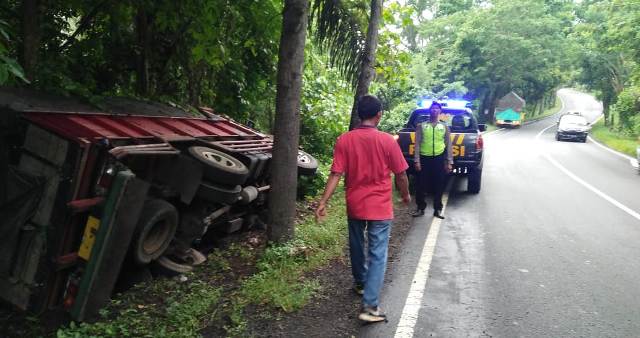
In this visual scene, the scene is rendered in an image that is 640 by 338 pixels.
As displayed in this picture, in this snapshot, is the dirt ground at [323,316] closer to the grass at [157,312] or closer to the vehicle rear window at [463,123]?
the grass at [157,312]

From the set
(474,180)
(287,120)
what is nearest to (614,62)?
(474,180)

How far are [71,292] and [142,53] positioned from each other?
217 inches

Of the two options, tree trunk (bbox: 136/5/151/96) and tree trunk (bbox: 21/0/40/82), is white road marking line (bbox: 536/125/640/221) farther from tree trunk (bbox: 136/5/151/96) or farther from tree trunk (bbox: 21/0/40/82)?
tree trunk (bbox: 21/0/40/82)

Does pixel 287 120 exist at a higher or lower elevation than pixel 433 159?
higher

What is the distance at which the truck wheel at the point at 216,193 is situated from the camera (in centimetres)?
509

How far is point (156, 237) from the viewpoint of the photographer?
481 centimetres

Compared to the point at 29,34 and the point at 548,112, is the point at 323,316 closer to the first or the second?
the point at 29,34

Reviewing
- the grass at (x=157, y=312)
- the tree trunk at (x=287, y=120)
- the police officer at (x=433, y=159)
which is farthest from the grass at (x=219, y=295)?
the police officer at (x=433, y=159)

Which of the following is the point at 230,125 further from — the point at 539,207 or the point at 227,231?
the point at 539,207

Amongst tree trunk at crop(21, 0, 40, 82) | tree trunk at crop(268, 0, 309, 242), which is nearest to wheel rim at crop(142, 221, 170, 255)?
tree trunk at crop(268, 0, 309, 242)

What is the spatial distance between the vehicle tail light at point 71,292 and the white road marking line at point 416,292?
2.62 metres

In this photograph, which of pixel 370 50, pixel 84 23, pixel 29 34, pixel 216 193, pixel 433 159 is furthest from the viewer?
pixel 370 50

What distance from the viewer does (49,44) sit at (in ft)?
24.4

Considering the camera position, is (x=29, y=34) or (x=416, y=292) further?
(x=29, y=34)
